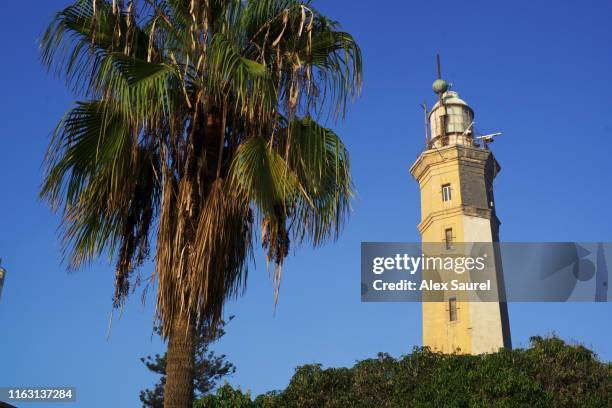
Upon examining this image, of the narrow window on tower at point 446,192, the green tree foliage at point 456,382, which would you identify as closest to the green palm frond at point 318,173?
the green tree foliage at point 456,382

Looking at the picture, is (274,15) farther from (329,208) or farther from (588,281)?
(588,281)

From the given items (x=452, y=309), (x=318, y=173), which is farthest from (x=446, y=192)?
(x=318, y=173)

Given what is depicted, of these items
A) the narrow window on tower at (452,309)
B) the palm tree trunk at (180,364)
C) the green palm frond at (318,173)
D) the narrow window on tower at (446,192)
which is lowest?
the palm tree trunk at (180,364)

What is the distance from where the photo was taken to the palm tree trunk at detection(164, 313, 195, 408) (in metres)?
6.27

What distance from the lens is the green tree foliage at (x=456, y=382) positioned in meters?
21.7

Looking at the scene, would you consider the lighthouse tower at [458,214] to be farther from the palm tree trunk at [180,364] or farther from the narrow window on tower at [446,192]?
the palm tree trunk at [180,364]

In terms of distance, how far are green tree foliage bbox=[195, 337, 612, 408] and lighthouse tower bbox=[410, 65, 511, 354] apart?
377 inches

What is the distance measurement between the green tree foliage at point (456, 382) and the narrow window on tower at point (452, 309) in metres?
10.3

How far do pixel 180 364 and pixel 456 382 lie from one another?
17524 mm

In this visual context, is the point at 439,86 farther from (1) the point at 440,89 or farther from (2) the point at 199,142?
(2) the point at 199,142

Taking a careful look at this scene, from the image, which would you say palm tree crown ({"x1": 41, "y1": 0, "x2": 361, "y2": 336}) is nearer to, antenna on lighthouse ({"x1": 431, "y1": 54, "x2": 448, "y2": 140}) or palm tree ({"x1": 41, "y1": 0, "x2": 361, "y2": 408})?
palm tree ({"x1": 41, "y1": 0, "x2": 361, "y2": 408})

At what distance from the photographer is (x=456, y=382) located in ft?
73.6

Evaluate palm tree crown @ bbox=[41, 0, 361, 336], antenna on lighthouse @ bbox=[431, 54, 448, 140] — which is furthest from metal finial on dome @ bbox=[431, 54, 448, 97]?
palm tree crown @ bbox=[41, 0, 361, 336]

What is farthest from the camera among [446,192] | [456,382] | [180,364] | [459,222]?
[446,192]
